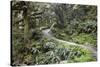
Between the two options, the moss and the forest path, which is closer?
the forest path

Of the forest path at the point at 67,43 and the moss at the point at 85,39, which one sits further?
the moss at the point at 85,39

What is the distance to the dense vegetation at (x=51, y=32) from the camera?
2162 mm

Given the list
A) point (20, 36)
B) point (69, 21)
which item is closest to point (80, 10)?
point (69, 21)

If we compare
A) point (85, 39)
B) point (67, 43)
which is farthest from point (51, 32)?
point (85, 39)

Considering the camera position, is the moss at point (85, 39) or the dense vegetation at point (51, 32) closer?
Answer: the dense vegetation at point (51, 32)

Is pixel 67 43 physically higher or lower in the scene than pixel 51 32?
lower

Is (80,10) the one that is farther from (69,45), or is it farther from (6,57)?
(6,57)

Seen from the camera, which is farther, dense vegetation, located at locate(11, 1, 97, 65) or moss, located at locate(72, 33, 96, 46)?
moss, located at locate(72, 33, 96, 46)

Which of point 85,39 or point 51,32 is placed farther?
point 85,39

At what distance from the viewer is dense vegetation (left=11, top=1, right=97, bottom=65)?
2.16 meters

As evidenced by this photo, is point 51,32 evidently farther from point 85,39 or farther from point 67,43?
point 85,39

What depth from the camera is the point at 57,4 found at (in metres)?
2.32

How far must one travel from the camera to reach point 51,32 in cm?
228

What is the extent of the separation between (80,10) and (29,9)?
2.29ft
